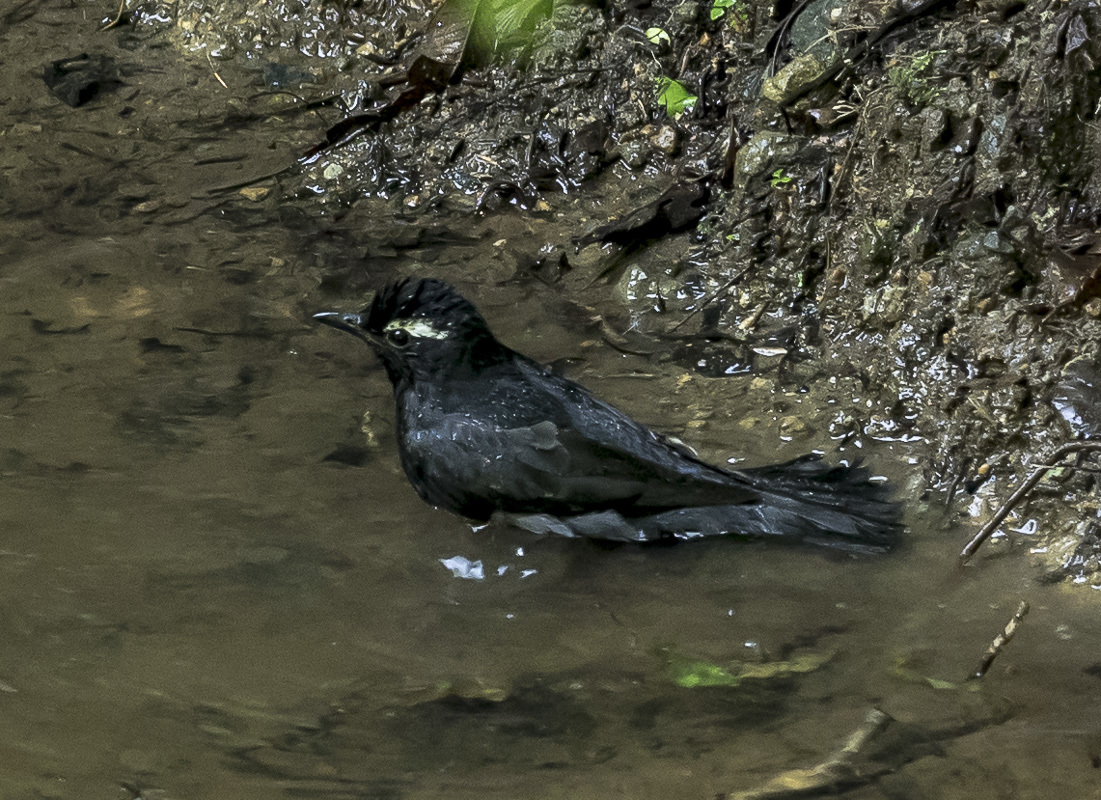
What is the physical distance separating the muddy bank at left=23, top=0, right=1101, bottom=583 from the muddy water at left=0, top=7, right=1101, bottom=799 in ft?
0.67

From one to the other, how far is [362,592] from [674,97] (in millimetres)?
3753

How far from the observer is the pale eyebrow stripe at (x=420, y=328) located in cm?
468

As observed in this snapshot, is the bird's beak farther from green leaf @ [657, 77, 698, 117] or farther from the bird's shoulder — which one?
green leaf @ [657, 77, 698, 117]

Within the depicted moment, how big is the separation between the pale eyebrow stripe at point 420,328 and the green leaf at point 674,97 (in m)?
2.37

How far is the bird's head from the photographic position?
4.68m

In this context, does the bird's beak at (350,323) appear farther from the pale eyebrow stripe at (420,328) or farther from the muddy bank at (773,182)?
the muddy bank at (773,182)

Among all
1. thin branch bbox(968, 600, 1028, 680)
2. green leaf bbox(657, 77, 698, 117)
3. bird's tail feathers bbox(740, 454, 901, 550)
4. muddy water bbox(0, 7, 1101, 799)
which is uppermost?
green leaf bbox(657, 77, 698, 117)

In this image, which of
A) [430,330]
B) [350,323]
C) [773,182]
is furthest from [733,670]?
[773,182]

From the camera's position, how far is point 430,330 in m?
4.68

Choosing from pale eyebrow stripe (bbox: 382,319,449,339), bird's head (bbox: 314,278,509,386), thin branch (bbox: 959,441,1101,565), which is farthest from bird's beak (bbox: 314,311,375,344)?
thin branch (bbox: 959,441,1101,565)

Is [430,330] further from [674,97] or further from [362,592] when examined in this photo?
[674,97]

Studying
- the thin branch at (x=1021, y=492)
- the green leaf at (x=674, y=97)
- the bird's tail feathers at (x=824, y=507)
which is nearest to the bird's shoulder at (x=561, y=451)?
the bird's tail feathers at (x=824, y=507)

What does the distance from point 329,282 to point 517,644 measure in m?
2.77

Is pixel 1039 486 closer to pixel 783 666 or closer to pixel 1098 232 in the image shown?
pixel 1098 232
